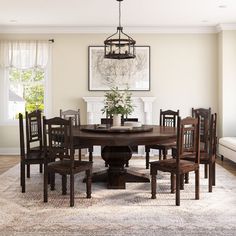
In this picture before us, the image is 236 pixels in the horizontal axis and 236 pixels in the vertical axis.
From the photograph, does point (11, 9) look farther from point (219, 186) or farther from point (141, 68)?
point (219, 186)

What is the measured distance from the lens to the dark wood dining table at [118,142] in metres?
4.04

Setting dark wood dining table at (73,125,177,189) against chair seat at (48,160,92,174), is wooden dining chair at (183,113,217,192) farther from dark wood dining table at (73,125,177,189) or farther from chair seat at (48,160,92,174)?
chair seat at (48,160,92,174)

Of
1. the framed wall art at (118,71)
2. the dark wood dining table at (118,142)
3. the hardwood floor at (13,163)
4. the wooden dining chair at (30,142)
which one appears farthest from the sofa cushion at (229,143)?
the wooden dining chair at (30,142)

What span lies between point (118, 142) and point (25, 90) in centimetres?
406

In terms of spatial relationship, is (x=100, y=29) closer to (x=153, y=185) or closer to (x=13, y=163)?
(x=13, y=163)

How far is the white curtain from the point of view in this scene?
288 inches

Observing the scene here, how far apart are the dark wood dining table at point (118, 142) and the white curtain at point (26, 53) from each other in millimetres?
3114

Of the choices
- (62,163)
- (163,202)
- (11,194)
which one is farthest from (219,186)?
(11,194)

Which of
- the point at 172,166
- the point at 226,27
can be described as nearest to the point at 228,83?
the point at 226,27

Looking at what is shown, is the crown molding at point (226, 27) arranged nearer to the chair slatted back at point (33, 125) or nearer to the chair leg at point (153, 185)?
the chair slatted back at point (33, 125)

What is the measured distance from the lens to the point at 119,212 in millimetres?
3629

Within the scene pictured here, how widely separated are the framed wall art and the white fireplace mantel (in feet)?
0.82

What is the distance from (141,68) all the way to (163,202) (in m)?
3.93

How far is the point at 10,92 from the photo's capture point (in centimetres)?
751
